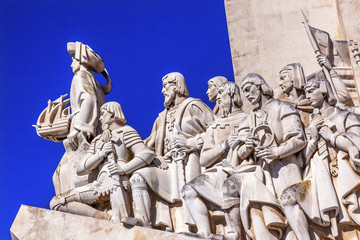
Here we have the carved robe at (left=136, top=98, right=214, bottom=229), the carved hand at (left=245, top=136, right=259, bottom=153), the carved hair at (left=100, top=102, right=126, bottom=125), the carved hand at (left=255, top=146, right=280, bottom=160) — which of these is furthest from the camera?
the carved hair at (left=100, top=102, right=126, bottom=125)

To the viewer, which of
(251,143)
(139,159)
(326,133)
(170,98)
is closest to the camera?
(326,133)

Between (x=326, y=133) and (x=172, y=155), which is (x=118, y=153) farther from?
(x=326, y=133)

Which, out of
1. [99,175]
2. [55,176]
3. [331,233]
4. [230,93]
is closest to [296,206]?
[331,233]

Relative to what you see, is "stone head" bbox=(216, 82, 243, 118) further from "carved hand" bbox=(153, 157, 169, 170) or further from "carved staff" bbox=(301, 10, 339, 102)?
"carved staff" bbox=(301, 10, 339, 102)

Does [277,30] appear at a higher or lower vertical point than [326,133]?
higher

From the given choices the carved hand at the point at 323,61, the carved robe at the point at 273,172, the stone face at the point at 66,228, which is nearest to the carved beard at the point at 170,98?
the carved robe at the point at 273,172

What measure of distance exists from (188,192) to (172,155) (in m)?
1.09

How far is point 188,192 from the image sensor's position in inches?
422

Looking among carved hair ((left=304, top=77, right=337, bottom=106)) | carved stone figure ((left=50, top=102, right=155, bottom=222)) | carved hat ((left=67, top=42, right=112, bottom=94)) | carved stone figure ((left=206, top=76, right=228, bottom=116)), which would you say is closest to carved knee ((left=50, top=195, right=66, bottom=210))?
carved stone figure ((left=50, top=102, right=155, bottom=222))

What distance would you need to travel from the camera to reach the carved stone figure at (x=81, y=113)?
40.9ft

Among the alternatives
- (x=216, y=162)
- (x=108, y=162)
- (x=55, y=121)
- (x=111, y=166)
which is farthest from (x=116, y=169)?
(x=55, y=121)

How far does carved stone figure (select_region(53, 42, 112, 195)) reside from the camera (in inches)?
491

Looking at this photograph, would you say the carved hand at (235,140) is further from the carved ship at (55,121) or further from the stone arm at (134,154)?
the carved ship at (55,121)

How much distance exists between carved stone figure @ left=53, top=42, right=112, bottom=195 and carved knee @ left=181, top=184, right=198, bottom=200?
186cm
